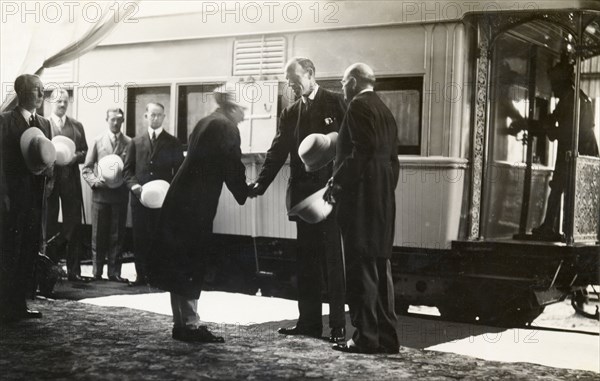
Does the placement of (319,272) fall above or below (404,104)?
below

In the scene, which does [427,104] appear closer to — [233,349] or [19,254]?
[233,349]

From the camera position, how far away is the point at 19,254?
218 inches

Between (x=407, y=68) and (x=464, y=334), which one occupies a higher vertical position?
(x=407, y=68)

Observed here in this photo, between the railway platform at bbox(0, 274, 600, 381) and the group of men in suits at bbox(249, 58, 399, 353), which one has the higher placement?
the group of men in suits at bbox(249, 58, 399, 353)

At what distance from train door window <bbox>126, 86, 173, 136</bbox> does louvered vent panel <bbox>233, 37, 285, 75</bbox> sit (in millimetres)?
558

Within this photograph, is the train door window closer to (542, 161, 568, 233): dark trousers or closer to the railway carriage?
the railway carriage

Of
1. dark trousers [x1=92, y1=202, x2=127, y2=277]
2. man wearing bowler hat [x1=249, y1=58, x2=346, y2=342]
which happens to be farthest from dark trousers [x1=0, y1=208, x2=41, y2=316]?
man wearing bowler hat [x1=249, y1=58, x2=346, y2=342]

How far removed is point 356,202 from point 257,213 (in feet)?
2.74

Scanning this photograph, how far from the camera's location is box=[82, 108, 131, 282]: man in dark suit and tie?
543cm

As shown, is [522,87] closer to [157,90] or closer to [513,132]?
[513,132]

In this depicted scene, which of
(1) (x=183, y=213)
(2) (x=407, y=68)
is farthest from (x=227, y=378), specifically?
(2) (x=407, y=68)

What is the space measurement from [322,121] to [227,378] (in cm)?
160

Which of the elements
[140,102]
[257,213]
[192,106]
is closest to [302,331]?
[257,213]

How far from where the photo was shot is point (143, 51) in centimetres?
537
